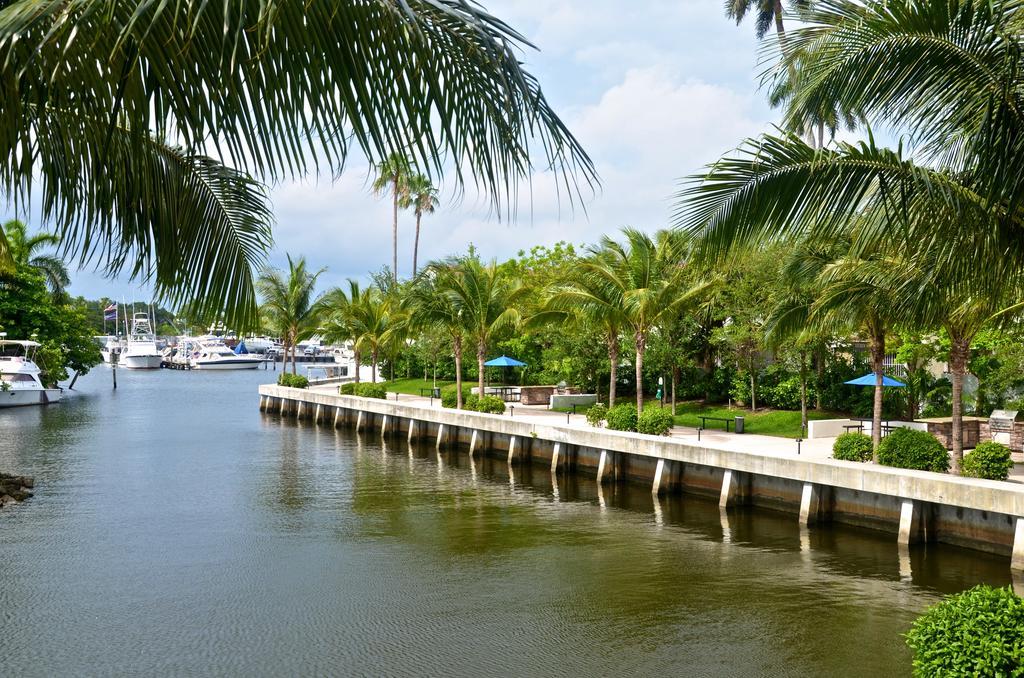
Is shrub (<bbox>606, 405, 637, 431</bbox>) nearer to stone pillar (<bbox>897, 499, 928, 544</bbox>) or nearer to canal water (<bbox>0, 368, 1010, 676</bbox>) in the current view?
canal water (<bbox>0, 368, 1010, 676</bbox>)

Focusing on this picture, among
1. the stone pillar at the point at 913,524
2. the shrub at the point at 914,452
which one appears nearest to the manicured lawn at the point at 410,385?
the shrub at the point at 914,452

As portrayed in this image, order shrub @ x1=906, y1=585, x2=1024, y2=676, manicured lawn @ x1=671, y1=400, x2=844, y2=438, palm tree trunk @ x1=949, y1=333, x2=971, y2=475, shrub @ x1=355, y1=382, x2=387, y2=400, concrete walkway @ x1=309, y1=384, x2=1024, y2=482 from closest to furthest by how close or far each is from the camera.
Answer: shrub @ x1=906, y1=585, x2=1024, y2=676 < palm tree trunk @ x1=949, y1=333, x2=971, y2=475 < concrete walkway @ x1=309, y1=384, x2=1024, y2=482 < manicured lawn @ x1=671, y1=400, x2=844, y2=438 < shrub @ x1=355, y1=382, x2=387, y2=400

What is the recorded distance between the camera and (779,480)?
23406mm

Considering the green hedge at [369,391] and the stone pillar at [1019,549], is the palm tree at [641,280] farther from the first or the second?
the green hedge at [369,391]

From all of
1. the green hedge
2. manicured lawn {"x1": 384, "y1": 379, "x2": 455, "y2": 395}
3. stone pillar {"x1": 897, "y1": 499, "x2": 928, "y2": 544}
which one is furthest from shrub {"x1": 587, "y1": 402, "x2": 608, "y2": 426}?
manicured lawn {"x1": 384, "y1": 379, "x2": 455, "y2": 395}

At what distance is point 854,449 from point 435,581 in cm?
1056

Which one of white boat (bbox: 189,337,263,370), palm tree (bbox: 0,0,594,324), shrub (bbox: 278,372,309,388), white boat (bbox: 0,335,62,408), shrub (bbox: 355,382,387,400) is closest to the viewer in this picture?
palm tree (bbox: 0,0,594,324)

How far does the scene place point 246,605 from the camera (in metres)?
15.8

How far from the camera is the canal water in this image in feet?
43.9

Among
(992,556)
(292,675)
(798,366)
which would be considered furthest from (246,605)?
(798,366)

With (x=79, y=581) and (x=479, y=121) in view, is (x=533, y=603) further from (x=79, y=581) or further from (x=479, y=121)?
(x=479, y=121)

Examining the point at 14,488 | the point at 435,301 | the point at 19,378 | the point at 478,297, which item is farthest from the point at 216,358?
the point at 14,488

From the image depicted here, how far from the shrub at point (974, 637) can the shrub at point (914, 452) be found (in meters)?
12.6

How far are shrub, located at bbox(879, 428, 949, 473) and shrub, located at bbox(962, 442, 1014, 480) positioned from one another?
103cm
